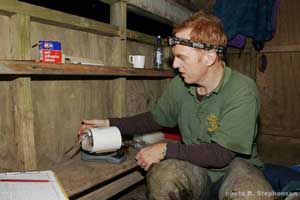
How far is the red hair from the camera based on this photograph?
1408mm

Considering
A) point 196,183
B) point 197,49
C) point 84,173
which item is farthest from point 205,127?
point 84,173

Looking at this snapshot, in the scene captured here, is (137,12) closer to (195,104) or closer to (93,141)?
(195,104)

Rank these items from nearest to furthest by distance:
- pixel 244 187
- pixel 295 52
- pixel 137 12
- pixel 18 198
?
pixel 18 198 → pixel 244 187 → pixel 137 12 → pixel 295 52

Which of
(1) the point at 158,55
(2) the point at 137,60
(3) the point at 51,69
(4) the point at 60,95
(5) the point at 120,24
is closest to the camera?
(3) the point at 51,69

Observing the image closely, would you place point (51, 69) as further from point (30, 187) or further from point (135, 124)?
point (135, 124)

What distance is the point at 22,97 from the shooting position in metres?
1.24

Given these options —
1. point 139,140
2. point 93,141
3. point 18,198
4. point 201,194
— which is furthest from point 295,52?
point 18,198

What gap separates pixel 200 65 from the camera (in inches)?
56.9

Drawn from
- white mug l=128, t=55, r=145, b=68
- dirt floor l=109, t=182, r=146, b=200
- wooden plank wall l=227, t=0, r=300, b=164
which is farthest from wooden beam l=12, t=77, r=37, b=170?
wooden plank wall l=227, t=0, r=300, b=164

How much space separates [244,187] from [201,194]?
0.85 feet

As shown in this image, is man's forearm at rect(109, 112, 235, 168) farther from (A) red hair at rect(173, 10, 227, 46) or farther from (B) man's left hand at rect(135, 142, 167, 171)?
(A) red hair at rect(173, 10, 227, 46)

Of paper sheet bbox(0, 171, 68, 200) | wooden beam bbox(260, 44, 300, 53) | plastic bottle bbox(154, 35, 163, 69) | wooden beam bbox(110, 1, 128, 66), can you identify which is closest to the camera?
paper sheet bbox(0, 171, 68, 200)

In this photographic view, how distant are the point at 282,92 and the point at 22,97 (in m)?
2.36

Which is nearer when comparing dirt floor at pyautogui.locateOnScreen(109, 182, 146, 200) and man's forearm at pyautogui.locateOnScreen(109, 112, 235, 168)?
man's forearm at pyautogui.locateOnScreen(109, 112, 235, 168)
